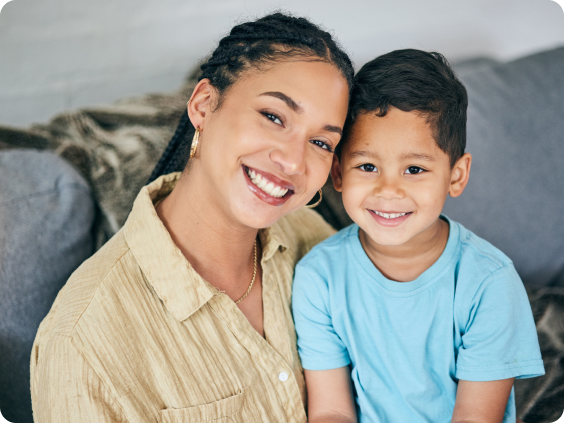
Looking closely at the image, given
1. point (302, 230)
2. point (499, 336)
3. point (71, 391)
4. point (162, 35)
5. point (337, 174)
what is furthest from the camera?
point (162, 35)

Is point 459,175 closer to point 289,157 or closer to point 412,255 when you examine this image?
point 412,255

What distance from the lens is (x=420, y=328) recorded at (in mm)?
1166

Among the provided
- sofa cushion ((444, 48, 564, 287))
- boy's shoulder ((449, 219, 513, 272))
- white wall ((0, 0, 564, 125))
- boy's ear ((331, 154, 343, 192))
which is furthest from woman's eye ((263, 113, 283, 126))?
white wall ((0, 0, 564, 125))

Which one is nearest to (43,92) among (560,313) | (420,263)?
(420,263)

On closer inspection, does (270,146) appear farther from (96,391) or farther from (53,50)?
(53,50)

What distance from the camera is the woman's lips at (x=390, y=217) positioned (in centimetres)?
115

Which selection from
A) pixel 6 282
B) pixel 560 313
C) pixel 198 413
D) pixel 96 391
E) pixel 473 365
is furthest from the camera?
pixel 560 313

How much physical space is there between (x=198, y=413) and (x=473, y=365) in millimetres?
649

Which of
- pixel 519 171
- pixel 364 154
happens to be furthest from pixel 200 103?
pixel 519 171

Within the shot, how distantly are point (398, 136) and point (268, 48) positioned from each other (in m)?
0.38

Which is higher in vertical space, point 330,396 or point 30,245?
point 30,245

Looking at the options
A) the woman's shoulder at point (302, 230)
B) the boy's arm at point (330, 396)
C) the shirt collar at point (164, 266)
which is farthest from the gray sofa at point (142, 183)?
the boy's arm at point (330, 396)

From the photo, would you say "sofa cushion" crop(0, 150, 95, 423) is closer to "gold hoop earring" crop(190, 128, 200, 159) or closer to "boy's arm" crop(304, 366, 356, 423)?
"gold hoop earring" crop(190, 128, 200, 159)

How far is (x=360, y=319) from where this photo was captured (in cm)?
123
